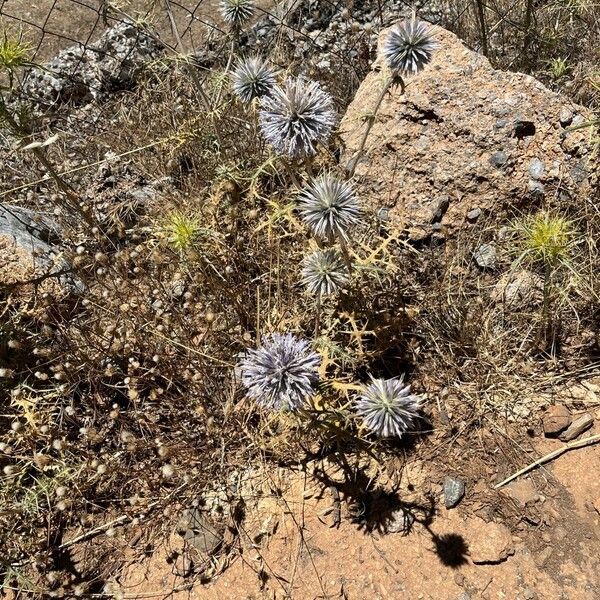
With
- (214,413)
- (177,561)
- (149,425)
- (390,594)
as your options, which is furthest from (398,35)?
(177,561)

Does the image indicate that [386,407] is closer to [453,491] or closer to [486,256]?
[453,491]

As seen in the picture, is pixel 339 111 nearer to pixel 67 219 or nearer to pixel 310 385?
pixel 67 219

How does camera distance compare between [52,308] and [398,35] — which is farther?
[52,308]

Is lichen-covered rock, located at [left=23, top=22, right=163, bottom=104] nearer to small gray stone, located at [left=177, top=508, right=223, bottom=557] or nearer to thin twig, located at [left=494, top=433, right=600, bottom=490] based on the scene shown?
small gray stone, located at [left=177, top=508, right=223, bottom=557]

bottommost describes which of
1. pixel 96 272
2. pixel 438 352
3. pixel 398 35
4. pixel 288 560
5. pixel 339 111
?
pixel 288 560

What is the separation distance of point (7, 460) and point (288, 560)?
5.02ft

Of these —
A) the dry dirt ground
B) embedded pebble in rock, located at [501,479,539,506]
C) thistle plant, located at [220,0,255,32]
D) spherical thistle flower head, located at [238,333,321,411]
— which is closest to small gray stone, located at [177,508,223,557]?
the dry dirt ground

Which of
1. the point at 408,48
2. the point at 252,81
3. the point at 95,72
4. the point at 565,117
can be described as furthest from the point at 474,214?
the point at 95,72

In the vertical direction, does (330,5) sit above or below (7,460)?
above

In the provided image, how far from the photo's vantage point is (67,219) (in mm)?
4035

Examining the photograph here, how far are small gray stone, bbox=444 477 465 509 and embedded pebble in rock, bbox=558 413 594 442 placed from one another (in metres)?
0.56

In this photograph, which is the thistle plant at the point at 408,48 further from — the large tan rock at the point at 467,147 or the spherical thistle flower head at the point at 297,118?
the large tan rock at the point at 467,147

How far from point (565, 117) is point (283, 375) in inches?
86.8

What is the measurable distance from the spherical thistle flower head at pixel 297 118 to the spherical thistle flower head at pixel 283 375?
82 cm
